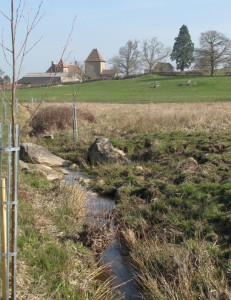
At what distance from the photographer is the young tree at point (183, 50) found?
110 m

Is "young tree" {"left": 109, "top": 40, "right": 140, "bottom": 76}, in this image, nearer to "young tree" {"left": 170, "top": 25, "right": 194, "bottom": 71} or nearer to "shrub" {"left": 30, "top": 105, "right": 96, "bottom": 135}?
"young tree" {"left": 170, "top": 25, "right": 194, "bottom": 71}

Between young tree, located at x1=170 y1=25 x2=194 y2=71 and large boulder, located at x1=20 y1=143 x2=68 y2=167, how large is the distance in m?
94.2

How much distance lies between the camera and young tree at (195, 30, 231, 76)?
9094 cm

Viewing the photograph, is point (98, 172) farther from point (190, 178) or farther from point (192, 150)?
point (190, 178)

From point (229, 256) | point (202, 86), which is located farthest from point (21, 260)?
point (202, 86)

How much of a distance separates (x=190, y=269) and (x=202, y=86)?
70.8 m

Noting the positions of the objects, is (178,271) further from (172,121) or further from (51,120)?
(51,120)

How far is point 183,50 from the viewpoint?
360 ft

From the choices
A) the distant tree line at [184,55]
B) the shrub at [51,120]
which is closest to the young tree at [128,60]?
the distant tree line at [184,55]

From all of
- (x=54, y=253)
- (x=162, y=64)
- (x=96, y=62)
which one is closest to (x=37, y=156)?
Result: (x=54, y=253)

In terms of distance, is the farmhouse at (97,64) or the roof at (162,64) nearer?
the roof at (162,64)

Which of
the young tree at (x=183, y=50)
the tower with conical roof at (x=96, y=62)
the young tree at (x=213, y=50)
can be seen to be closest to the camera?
the young tree at (x=213, y=50)

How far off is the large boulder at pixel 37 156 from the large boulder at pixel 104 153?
1600 millimetres

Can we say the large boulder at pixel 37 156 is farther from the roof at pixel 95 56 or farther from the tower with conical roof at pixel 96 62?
the roof at pixel 95 56
